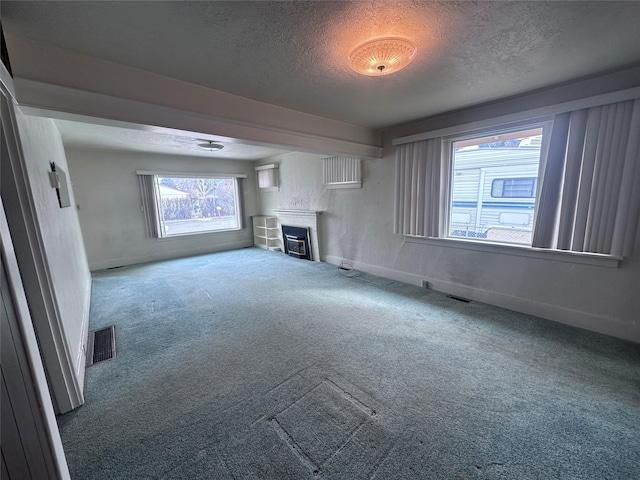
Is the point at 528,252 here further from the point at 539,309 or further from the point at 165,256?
the point at 165,256

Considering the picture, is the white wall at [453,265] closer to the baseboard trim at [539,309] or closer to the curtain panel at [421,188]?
the baseboard trim at [539,309]

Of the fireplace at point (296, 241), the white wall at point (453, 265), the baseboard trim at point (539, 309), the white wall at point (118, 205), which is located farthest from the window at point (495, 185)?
the white wall at point (118, 205)

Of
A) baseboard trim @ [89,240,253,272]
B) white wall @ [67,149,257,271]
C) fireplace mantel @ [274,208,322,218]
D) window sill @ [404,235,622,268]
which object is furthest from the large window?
window sill @ [404,235,622,268]

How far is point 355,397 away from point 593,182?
275 centimetres

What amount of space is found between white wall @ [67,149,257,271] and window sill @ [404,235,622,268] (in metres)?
5.02

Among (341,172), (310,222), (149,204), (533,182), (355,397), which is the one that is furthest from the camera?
(149,204)

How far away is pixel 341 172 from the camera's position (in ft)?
14.7

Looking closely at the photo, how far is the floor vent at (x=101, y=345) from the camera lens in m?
2.15

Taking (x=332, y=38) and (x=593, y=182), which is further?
(x=593, y=182)

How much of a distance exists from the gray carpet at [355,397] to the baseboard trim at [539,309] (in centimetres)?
10

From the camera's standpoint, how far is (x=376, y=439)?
1.38 m

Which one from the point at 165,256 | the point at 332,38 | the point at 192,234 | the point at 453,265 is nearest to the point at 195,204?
the point at 192,234

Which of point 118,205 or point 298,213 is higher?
point 118,205

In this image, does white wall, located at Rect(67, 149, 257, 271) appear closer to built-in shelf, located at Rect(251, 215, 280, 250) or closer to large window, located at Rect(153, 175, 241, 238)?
large window, located at Rect(153, 175, 241, 238)
